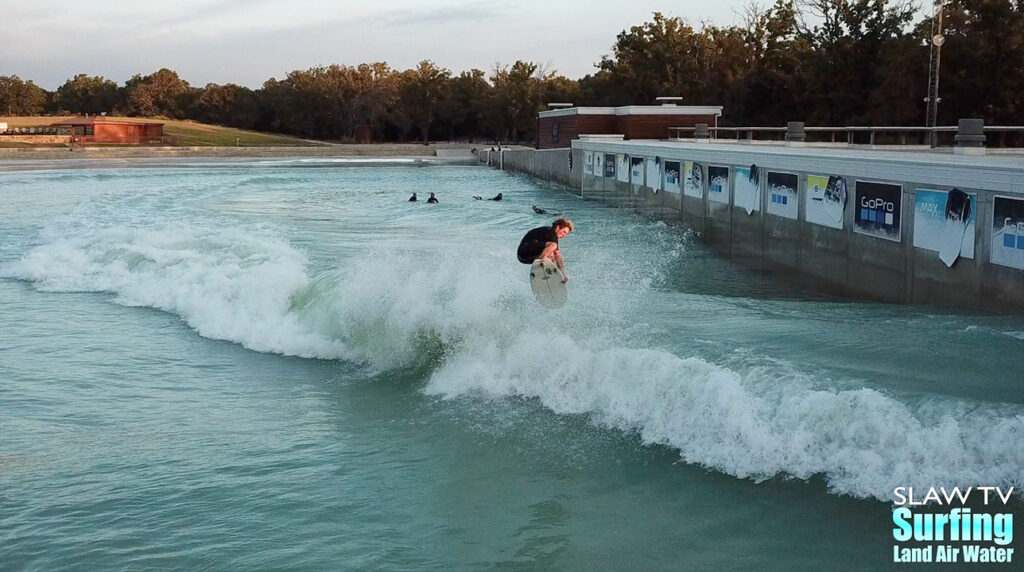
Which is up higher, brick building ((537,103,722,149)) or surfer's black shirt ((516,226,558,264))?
brick building ((537,103,722,149))

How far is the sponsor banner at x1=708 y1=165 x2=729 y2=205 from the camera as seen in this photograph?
1065 inches

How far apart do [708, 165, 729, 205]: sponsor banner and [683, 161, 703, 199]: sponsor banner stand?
1003mm

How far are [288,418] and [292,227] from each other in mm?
22662

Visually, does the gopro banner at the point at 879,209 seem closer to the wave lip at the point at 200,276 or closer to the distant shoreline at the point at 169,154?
the wave lip at the point at 200,276

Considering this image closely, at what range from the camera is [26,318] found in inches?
706

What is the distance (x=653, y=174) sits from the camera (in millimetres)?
36375

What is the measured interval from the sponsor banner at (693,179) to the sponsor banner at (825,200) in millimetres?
8721

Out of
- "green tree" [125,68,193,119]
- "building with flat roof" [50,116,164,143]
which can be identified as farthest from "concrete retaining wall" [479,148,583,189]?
"green tree" [125,68,193,119]

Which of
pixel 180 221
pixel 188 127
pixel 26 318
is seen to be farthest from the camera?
pixel 188 127

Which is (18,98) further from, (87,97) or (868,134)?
(868,134)

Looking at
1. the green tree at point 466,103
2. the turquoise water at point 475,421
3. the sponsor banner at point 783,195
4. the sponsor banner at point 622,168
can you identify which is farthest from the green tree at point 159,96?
the sponsor banner at point 783,195

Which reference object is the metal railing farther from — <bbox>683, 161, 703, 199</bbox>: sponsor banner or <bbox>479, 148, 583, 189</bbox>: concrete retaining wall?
<bbox>479, 148, 583, 189</bbox>: concrete retaining wall

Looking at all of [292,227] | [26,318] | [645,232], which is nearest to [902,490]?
[26,318]

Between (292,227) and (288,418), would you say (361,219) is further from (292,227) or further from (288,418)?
(288,418)
